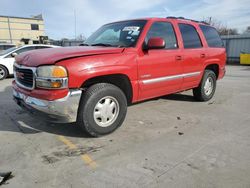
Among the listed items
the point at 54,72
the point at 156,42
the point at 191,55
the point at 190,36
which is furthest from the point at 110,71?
the point at 190,36

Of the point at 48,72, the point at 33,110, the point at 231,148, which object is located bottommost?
the point at 231,148

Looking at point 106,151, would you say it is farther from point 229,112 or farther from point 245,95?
point 245,95

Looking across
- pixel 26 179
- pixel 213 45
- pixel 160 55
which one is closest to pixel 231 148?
pixel 160 55

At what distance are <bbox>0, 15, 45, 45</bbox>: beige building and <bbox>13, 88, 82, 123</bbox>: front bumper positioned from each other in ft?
163

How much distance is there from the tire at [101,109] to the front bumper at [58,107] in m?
0.14

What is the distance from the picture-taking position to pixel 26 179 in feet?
8.25

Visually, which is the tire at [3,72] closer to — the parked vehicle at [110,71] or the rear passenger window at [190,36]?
the parked vehicle at [110,71]

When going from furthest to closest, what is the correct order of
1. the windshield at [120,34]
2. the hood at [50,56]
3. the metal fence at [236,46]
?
the metal fence at [236,46] < the windshield at [120,34] < the hood at [50,56]

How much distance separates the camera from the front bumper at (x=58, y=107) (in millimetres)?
3072

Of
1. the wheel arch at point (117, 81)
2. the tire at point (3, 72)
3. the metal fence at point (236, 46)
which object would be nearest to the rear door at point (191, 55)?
the wheel arch at point (117, 81)

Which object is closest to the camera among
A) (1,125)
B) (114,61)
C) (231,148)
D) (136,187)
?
(136,187)

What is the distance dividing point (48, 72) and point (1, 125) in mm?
1822

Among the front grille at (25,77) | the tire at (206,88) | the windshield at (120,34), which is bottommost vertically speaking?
the tire at (206,88)

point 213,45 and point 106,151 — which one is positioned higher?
point 213,45
